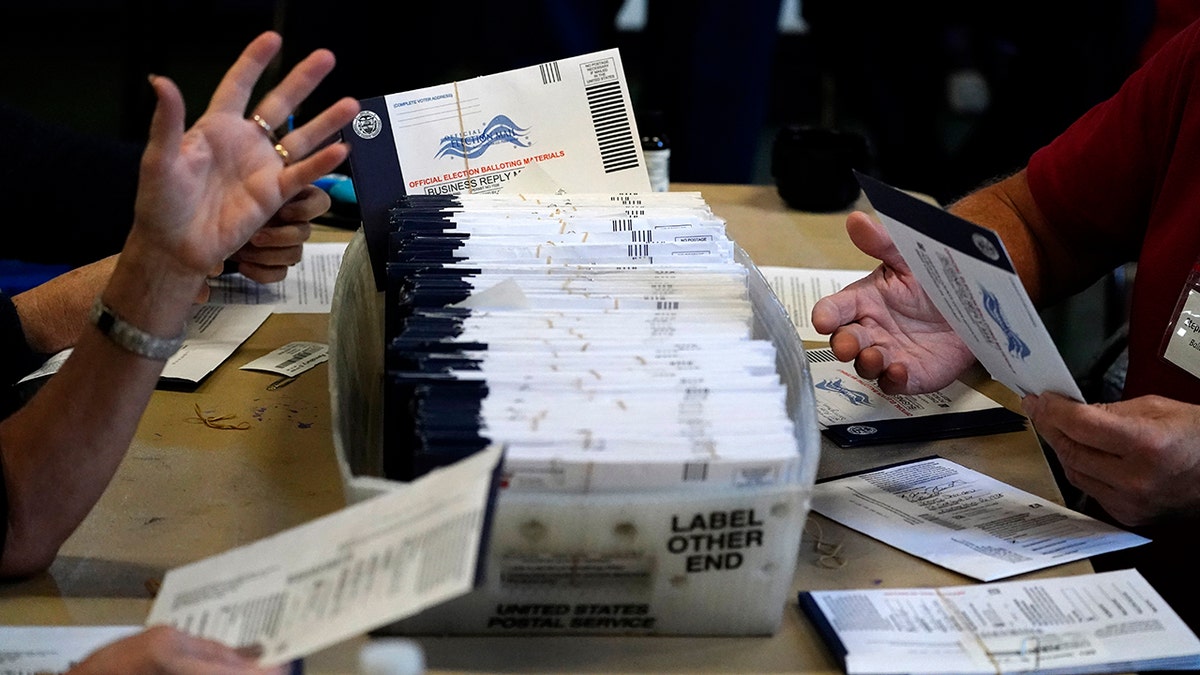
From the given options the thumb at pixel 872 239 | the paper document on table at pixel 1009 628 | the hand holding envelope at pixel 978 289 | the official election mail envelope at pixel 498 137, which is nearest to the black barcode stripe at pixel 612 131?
the official election mail envelope at pixel 498 137

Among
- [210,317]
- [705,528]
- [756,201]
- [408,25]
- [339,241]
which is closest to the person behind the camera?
[705,528]

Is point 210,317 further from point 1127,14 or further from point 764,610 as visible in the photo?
point 1127,14

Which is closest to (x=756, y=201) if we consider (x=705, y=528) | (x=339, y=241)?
(x=339, y=241)

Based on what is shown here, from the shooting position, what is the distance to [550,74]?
124 cm

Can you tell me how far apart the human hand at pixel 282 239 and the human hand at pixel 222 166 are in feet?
1.09

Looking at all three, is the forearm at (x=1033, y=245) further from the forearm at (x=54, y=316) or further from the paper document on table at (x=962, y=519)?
the forearm at (x=54, y=316)

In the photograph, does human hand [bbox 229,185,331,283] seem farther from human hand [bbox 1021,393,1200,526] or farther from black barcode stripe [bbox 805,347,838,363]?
human hand [bbox 1021,393,1200,526]

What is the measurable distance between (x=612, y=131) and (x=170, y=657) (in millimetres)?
759

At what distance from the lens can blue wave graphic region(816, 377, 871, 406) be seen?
120 centimetres

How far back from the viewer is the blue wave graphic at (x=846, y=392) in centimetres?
120

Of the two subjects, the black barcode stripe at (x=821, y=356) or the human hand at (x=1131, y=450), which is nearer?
the human hand at (x=1131, y=450)

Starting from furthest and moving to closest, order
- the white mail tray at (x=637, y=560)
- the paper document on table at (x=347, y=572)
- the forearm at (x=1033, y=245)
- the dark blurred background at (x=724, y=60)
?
the dark blurred background at (x=724, y=60), the forearm at (x=1033, y=245), the white mail tray at (x=637, y=560), the paper document on table at (x=347, y=572)

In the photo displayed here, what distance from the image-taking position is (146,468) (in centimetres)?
102

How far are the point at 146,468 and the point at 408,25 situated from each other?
7.50 ft
